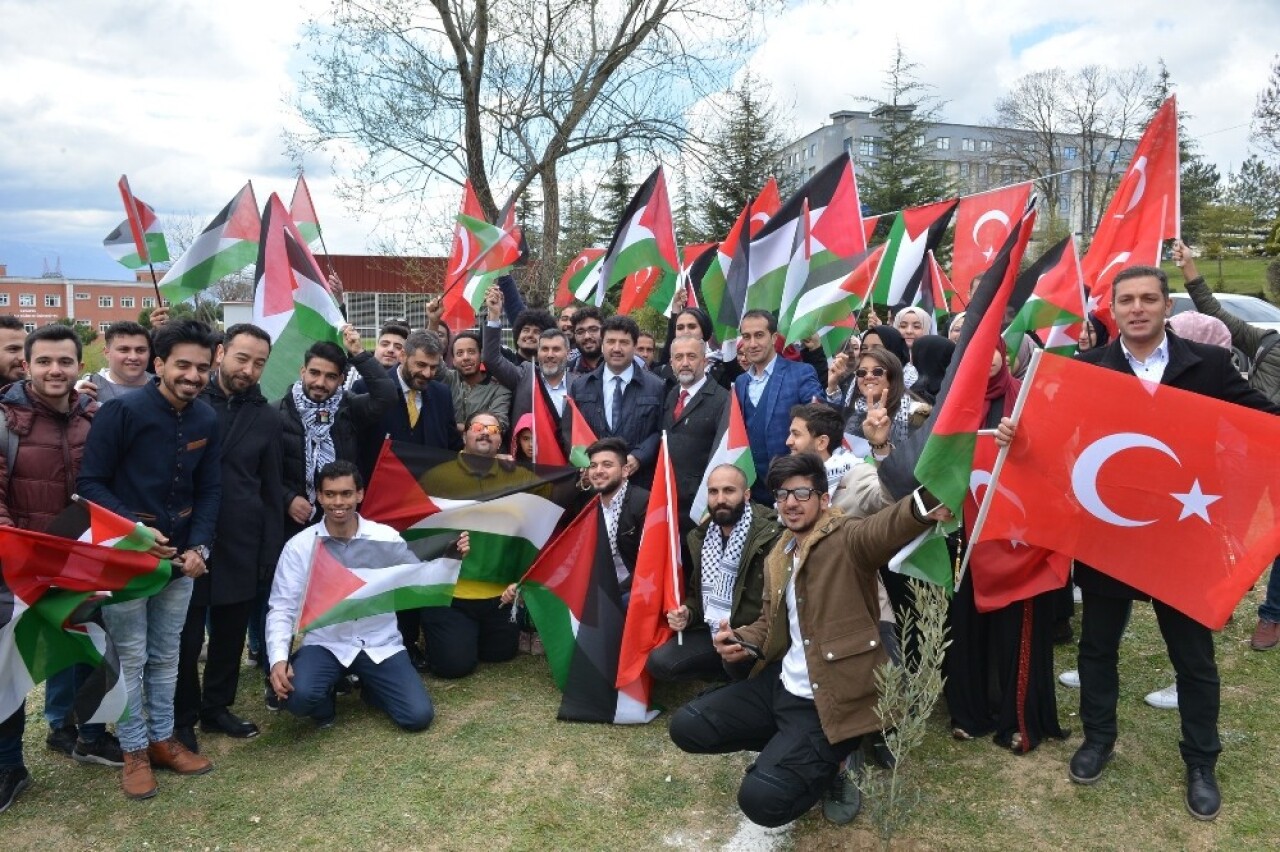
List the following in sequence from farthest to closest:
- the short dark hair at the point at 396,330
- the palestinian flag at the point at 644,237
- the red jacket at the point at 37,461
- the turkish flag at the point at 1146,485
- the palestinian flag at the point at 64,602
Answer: the palestinian flag at the point at 644,237, the short dark hair at the point at 396,330, the red jacket at the point at 37,461, the palestinian flag at the point at 64,602, the turkish flag at the point at 1146,485

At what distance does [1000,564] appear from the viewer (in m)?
4.65

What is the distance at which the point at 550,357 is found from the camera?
6.98 m

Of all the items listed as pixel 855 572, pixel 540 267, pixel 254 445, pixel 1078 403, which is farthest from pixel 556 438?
pixel 540 267

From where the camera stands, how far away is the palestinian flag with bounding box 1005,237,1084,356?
571 cm

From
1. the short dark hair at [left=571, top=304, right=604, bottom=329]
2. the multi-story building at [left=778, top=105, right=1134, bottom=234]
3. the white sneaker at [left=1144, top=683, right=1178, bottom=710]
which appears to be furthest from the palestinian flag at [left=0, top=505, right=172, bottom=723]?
the multi-story building at [left=778, top=105, right=1134, bottom=234]

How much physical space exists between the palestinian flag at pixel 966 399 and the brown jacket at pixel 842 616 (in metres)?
0.39

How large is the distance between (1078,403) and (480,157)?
1793 cm

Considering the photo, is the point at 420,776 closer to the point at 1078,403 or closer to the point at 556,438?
the point at 556,438

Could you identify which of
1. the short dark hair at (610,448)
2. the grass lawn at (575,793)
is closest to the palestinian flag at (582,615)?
the grass lawn at (575,793)

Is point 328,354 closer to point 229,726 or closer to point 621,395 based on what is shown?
point 621,395

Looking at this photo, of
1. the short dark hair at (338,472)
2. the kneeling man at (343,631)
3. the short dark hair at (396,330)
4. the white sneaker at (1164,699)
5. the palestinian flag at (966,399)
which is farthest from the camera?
the short dark hair at (396,330)

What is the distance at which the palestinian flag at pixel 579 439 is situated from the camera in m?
6.37

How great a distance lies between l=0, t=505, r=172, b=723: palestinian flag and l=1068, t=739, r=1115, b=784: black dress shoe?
4.61m

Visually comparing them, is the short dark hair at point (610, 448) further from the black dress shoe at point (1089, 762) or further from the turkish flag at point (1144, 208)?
the turkish flag at point (1144, 208)
